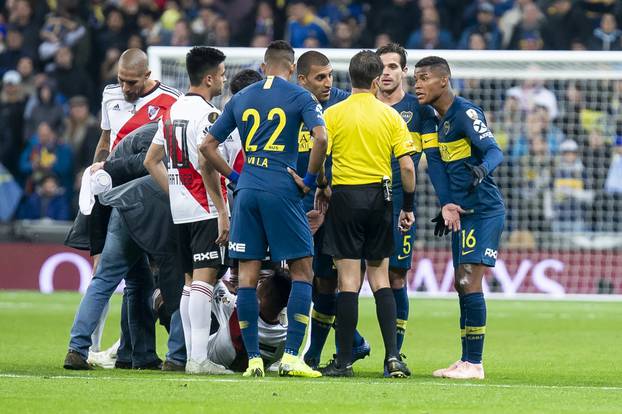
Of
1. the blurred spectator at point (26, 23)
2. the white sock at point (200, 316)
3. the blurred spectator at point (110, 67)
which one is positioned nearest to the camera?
the white sock at point (200, 316)

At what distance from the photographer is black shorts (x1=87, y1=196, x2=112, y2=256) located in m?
10.4

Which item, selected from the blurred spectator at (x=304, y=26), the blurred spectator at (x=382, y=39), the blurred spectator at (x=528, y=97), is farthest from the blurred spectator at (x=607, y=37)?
the blurred spectator at (x=304, y=26)

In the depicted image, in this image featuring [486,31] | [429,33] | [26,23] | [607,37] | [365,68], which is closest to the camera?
[365,68]

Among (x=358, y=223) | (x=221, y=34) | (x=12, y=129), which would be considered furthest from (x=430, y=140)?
(x=12, y=129)

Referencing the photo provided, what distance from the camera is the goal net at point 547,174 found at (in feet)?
59.9

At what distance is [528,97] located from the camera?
19.7 metres

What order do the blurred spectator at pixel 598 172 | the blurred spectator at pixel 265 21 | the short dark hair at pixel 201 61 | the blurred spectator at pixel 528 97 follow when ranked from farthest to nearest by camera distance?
the blurred spectator at pixel 265 21 < the blurred spectator at pixel 528 97 < the blurred spectator at pixel 598 172 < the short dark hair at pixel 201 61

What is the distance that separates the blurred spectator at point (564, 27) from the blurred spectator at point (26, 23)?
904cm

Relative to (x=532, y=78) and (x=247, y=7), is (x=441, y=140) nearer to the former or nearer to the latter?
(x=532, y=78)

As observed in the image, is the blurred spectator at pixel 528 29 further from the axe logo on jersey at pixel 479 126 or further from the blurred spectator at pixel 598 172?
the axe logo on jersey at pixel 479 126

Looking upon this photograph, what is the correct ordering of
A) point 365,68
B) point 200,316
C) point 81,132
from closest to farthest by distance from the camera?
point 365,68 → point 200,316 → point 81,132

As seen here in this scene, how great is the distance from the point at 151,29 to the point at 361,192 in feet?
47.2

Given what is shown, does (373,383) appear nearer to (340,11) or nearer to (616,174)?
(616,174)

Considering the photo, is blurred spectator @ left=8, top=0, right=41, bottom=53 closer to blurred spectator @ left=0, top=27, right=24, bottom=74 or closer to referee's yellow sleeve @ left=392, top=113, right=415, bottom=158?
blurred spectator @ left=0, top=27, right=24, bottom=74
